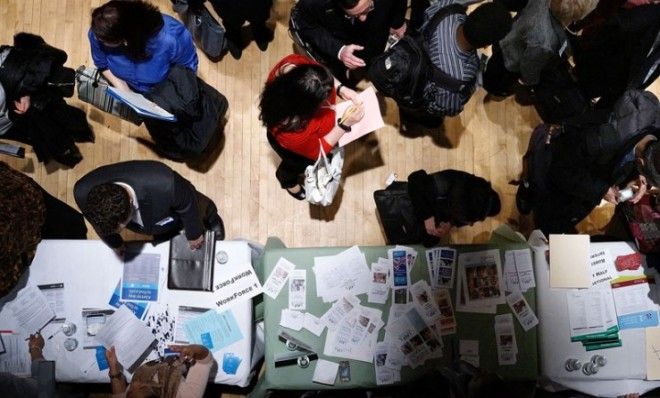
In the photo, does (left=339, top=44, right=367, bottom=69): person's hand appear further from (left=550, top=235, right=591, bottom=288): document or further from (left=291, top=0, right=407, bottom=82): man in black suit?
(left=550, top=235, right=591, bottom=288): document

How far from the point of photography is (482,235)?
4.16 meters

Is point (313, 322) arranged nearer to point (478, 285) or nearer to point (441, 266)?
point (441, 266)

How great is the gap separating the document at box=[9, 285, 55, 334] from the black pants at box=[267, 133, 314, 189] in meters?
1.60

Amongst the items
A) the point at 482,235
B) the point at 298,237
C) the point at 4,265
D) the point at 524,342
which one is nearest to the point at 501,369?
the point at 524,342

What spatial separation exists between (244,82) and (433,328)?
232cm

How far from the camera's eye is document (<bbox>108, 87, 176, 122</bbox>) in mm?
3125

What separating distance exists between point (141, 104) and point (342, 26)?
132cm

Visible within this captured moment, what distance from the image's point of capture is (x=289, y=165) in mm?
3613

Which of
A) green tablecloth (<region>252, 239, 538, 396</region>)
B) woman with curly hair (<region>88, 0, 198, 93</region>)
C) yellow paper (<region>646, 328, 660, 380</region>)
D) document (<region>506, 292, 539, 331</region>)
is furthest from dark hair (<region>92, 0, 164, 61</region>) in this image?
yellow paper (<region>646, 328, 660, 380</region>)

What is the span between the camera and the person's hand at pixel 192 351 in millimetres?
3010

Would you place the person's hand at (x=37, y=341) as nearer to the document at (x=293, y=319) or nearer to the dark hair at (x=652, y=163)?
the document at (x=293, y=319)

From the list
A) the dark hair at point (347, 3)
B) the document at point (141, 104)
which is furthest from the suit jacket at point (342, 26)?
the document at point (141, 104)

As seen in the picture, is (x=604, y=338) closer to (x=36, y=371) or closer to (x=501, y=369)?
(x=501, y=369)

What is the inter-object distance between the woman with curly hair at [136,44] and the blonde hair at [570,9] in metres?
2.18
